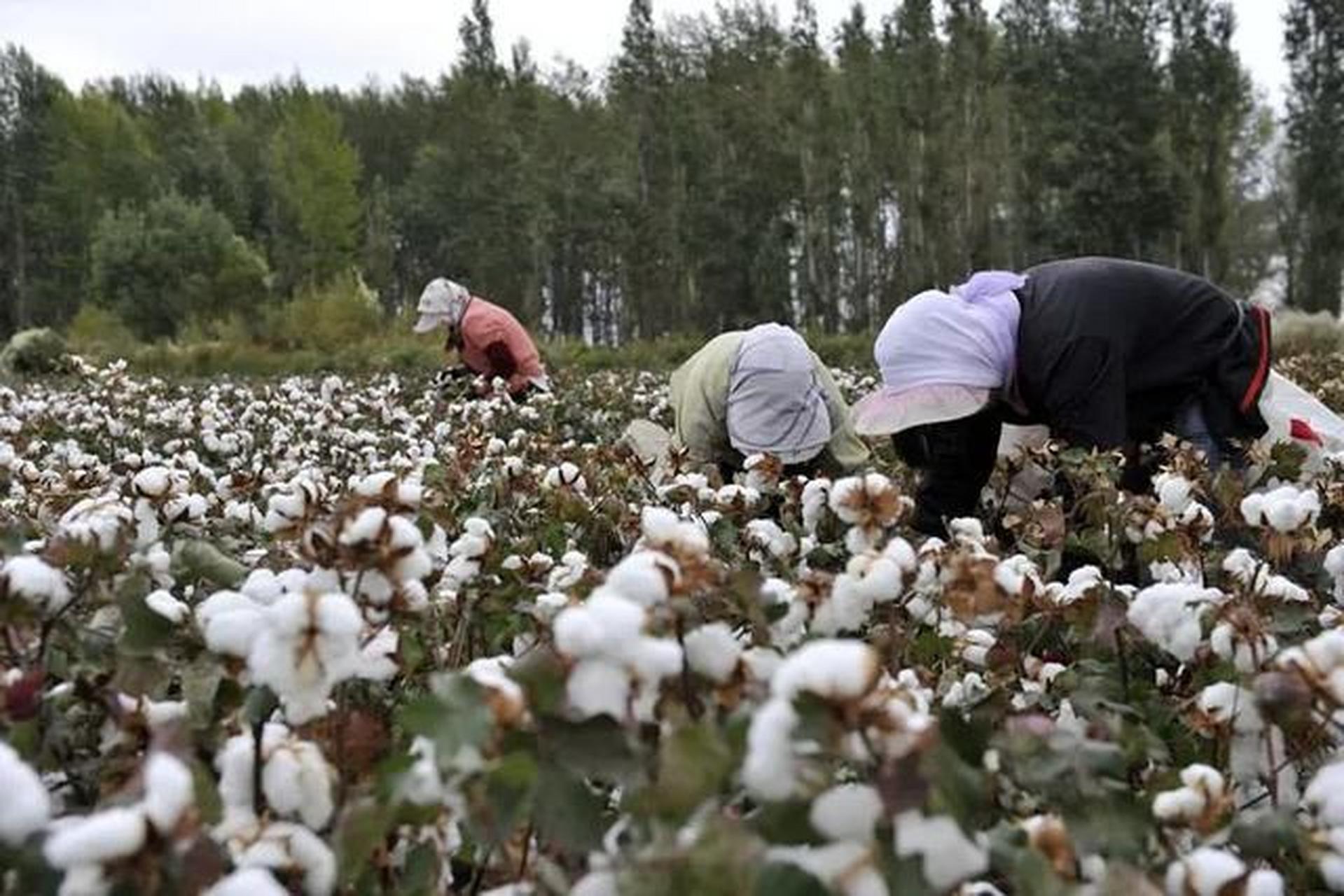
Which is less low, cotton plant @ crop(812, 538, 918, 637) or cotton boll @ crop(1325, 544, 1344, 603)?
cotton plant @ crop(812, 538, 918, 637)

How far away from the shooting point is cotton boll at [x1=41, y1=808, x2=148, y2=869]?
1.97ft

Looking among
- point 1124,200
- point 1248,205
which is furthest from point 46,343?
point 1248,205

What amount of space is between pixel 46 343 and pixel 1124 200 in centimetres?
2367

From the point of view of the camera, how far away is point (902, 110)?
36125 millimetres

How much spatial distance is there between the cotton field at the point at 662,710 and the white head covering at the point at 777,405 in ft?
6.92

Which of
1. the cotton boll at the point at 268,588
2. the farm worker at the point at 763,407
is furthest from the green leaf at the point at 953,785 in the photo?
the farm worker at the point at 763,407

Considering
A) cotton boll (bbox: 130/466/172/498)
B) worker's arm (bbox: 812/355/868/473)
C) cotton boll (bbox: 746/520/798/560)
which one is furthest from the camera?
worker's arm (bbox: 812/355/868/473)

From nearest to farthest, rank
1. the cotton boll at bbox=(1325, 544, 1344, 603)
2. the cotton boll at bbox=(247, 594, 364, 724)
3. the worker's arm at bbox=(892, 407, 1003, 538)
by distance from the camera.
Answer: the cotton boll at bbox=(247, 594, 364, 724) → the cotton boll at bbox=(1325, 544, 1344, 603) → the worker's arm at bbox=(892, 407, 1003, 538)

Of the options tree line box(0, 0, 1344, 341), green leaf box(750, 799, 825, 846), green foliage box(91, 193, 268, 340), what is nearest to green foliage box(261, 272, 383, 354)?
tree line box(0, 0, 1344, 341)

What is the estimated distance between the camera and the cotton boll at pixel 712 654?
0.81 meters

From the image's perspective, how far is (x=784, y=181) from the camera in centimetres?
3875

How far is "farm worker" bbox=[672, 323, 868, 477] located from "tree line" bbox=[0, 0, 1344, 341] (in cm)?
2847

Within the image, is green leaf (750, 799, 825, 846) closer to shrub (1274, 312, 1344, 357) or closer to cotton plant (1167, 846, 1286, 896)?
cotton plant (1167, 846, 1286, 896)

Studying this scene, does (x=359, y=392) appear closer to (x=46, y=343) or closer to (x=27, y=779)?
(x=27, y=779)
